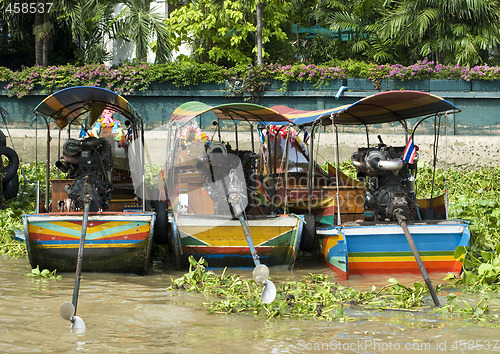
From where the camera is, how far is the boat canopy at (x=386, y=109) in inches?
357

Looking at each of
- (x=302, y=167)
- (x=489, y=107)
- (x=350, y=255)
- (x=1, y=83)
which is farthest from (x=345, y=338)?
(x=1, y=83)

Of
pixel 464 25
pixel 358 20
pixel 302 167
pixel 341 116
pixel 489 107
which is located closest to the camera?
pixel 341 116

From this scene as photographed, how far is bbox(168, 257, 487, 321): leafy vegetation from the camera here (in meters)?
6.94

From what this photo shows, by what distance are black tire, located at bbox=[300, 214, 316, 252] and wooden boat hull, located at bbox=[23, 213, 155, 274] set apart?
2518 millimetres

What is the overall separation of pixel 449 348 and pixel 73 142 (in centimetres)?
600

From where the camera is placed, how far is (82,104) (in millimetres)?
10250

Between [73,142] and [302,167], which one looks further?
[302,167]

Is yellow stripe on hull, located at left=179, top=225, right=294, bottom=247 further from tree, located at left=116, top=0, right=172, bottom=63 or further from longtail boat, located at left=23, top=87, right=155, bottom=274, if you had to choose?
tree, located at left=116, top=0, right=172, bottom=63

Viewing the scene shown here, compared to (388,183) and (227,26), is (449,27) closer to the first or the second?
(227,26)

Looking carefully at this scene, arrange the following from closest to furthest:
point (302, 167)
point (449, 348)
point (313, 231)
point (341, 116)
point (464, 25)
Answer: point (449, 348), point (313, 231), point (341, 116), point (302, 167), point (464, 25)

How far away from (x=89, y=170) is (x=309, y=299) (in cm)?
401

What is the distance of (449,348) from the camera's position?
5867 millimetres

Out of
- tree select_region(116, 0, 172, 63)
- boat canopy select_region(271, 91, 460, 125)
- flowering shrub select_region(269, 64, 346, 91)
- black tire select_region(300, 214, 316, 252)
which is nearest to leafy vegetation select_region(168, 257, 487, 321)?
black tire select_region(300, 214, 316, 252)

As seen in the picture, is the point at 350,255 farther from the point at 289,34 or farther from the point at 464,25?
the point at 289,34
